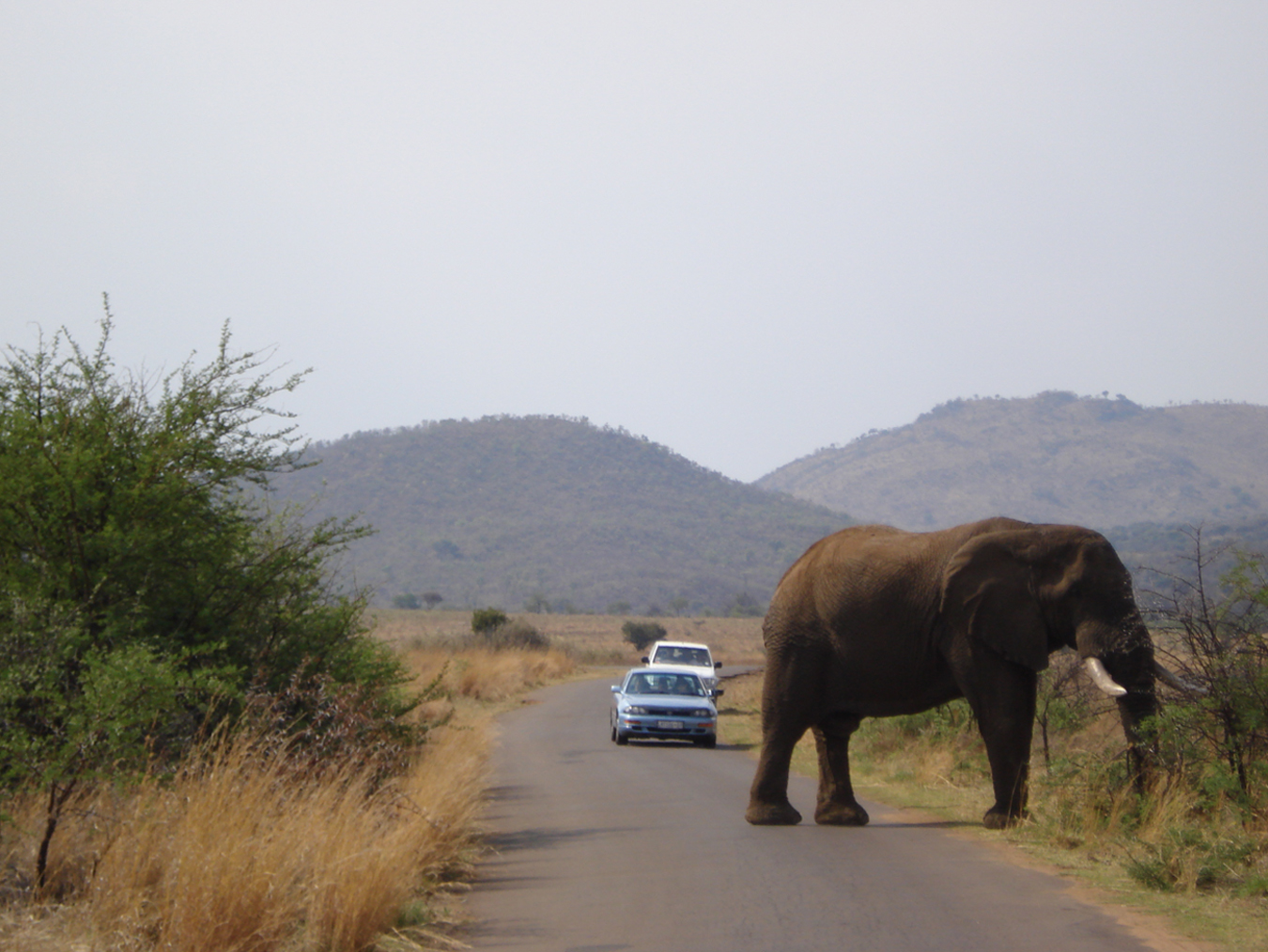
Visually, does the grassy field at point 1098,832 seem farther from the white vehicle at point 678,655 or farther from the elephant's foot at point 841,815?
the white vehicle at point 678,655

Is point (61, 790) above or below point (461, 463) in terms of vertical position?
below

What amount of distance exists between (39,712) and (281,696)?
10.3 feet

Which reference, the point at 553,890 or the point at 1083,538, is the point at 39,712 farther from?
the point at 1083,538

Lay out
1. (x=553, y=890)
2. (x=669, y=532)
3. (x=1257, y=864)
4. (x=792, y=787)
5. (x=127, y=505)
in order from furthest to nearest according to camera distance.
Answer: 1. (x=669, y=532)
2. (x=792, y=787)
3. (x=127, y=505)
4. (x=553, y=890)
5. (x=1257, y=864)

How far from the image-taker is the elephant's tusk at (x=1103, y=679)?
10617mm

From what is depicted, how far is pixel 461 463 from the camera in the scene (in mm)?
158875

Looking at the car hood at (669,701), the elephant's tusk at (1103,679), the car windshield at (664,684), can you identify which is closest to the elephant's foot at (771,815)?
the elephant's tusk at (1103,679)

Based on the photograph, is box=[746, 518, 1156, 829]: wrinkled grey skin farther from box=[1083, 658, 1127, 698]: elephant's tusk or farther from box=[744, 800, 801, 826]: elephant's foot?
box=[1083, 658, 1127, 698]: elephant's tusk

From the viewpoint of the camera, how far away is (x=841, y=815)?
491 inches

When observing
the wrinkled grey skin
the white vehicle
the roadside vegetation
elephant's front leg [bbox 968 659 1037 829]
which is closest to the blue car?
the white vehicle

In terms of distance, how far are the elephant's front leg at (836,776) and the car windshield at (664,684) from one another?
1146 cm

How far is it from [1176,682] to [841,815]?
347 cm

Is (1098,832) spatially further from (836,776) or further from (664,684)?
(664,684)

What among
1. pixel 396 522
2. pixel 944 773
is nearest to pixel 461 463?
pixel 396 522
